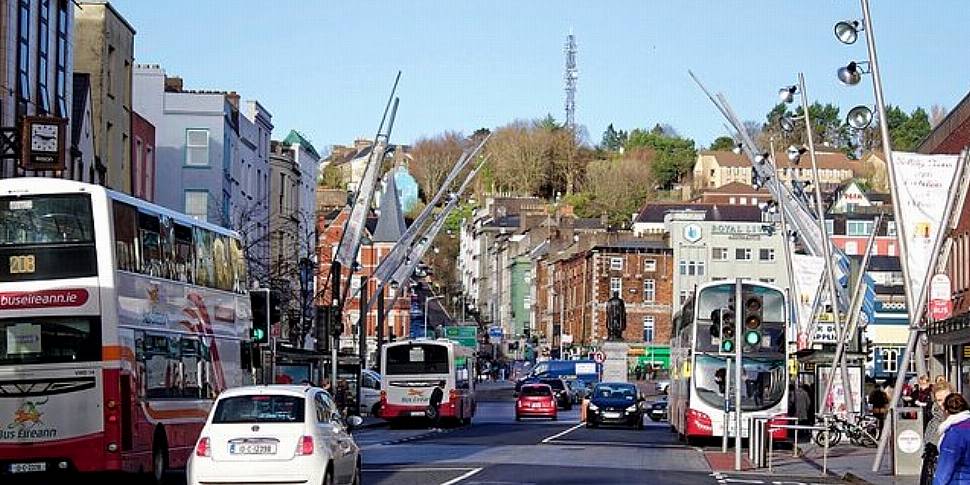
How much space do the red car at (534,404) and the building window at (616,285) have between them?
2651 inches

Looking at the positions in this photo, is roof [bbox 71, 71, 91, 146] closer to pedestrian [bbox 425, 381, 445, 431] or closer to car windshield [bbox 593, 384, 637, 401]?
pedestrian [bbox 425, 381, 445, 431]

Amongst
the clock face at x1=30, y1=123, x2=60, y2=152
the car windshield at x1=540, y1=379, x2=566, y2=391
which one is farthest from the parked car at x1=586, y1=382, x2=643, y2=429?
the car windshield at x1=540, y1=379, x2=566, y2=391

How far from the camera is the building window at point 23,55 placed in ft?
145

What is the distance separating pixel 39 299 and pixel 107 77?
33.4m

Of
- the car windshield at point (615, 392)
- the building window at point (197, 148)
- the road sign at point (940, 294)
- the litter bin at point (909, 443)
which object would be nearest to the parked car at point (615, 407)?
the car windshield at point (615, 392)

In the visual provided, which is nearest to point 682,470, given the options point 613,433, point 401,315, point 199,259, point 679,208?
point 199,259

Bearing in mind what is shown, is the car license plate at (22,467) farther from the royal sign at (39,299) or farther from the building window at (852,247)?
the building window at (852,247)

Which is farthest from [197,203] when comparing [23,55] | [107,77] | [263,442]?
[263,442]

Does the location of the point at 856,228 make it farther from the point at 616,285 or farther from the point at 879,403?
the point at 879,403

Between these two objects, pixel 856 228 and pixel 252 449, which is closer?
pixel 252 449

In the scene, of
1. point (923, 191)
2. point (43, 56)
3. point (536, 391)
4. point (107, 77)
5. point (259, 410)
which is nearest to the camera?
point (259, 410)

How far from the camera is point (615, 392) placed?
60.5 metres

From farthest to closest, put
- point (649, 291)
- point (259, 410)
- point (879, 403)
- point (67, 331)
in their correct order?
point (649, 291), point (879, 403), point (67, 331), point (259, 410)

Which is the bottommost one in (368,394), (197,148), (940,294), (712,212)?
(368,394)
